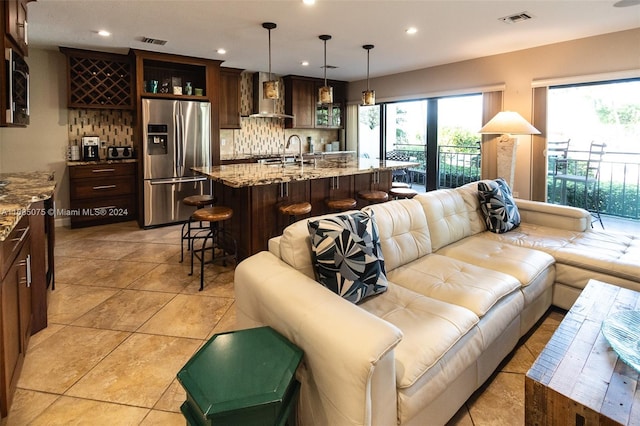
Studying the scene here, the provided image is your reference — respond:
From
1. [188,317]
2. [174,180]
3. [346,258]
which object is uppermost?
[174,180]

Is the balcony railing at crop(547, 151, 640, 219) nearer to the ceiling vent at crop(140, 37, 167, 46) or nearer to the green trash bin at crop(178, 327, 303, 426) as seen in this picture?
the green trash bin at crop(178, 327, 303, 426)

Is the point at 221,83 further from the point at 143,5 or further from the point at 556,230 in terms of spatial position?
the point at 556,230

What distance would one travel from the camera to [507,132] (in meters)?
4.66

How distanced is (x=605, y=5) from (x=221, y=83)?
5.23m

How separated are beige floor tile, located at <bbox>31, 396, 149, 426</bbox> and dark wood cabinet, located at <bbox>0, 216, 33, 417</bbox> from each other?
18 cm

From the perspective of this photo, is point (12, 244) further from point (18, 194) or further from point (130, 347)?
point (130, 347)

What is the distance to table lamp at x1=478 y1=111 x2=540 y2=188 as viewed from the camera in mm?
4617

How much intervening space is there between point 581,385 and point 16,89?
342cm

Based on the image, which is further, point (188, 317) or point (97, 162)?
point (97, 162)

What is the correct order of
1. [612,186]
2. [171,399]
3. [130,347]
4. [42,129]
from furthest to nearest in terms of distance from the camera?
[42,129] < [612,186] < [130,347] < [171,399]

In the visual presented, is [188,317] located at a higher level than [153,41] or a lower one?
lower

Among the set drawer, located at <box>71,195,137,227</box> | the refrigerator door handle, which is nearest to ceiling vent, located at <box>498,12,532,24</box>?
the refrigerator door handle

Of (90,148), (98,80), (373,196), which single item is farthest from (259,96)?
(373,196)

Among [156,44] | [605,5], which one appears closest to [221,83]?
[156,44]
